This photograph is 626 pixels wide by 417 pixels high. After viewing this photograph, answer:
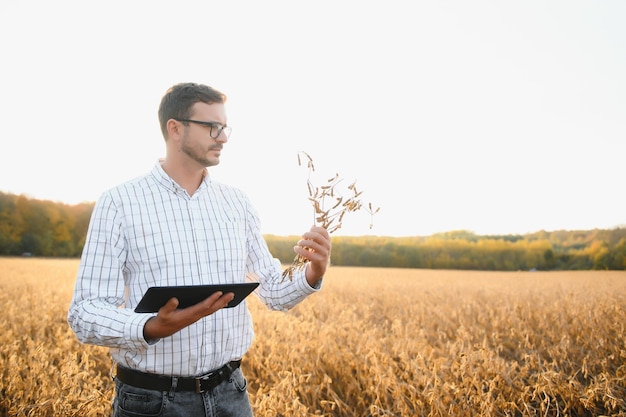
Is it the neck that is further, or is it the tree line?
the tree line

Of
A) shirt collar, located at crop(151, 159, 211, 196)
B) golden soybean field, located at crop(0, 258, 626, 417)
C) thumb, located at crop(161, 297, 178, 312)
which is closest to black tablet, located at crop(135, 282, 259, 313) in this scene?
thumb, located at crop(161, 297, 178, 312)

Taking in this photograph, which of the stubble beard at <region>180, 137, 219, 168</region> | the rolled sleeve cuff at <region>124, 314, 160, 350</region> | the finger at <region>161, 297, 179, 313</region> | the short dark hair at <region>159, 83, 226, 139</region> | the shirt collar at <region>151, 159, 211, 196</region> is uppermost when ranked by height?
the short dark hair at <region>159, 83, 226, 139</region>

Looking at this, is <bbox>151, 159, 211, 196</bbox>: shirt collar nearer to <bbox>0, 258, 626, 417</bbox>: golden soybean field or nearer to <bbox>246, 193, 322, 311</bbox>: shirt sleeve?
<bbox>246, 193, 322, 311</bbox>: shirt sleeve

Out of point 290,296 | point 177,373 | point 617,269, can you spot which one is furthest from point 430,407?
point 617,269

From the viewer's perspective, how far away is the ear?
7.47ft

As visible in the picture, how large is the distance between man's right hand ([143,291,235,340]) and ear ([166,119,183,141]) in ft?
3.11

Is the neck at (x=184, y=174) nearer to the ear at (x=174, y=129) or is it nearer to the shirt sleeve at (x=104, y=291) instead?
the ear at (x=174, y=129)

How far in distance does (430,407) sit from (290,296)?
1834 mm

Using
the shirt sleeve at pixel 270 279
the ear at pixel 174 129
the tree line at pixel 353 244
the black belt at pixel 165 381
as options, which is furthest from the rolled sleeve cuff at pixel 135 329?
the tree line at pixel 353 244

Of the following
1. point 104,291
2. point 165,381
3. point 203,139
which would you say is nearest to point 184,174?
point 203,139

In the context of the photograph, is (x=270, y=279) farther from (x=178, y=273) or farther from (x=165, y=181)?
(x=165, y=181)

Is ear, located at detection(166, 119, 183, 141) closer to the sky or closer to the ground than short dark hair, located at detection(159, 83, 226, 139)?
closer to the ground

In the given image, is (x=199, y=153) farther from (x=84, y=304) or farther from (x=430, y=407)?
(x=430, y=407)

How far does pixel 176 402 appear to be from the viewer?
1983mm
